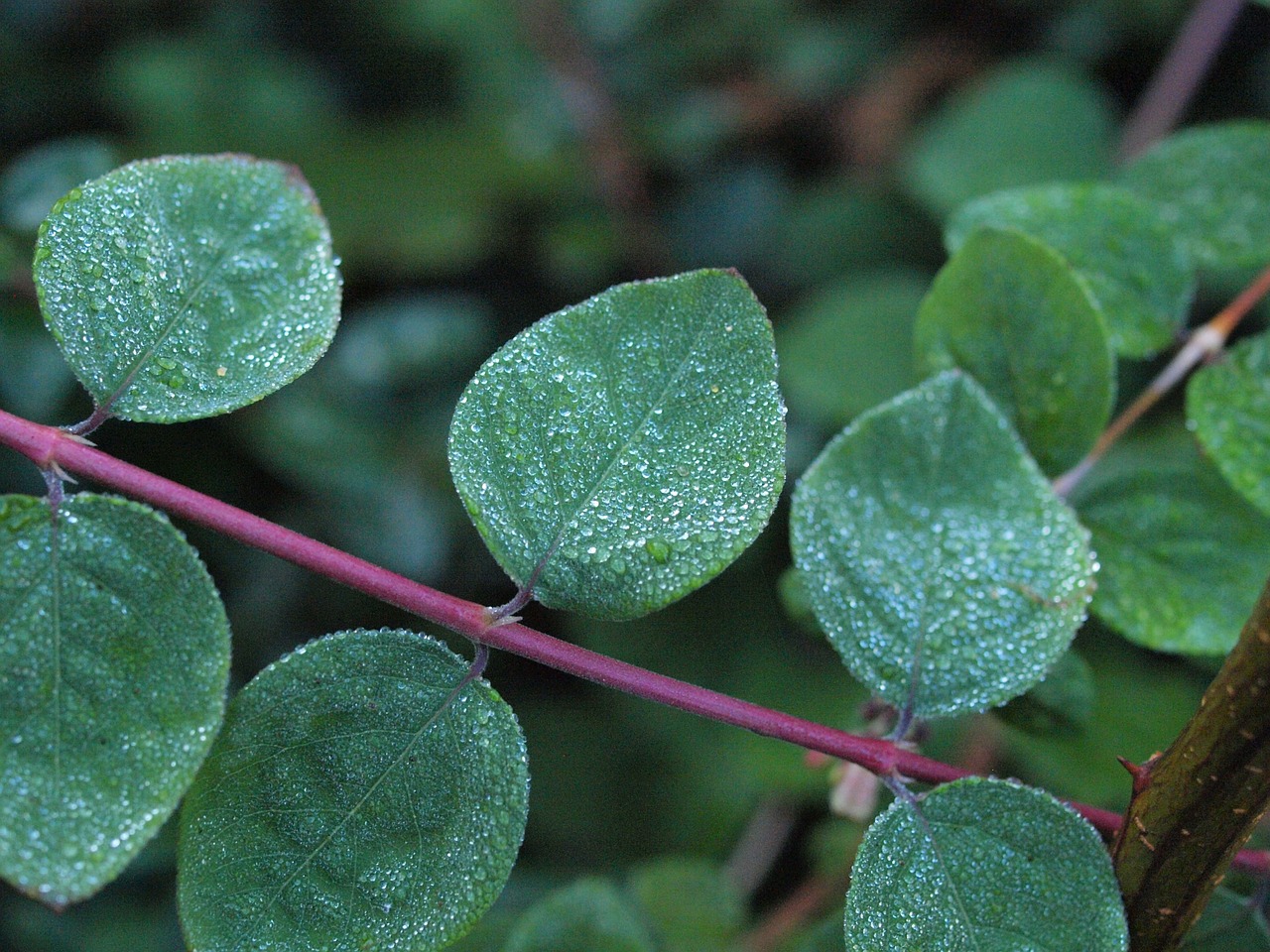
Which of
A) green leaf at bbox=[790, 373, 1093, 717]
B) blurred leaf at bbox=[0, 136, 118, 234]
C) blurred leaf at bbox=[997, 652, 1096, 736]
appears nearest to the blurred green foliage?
blurred leaf at bbox=[0, 136, 118, 234]

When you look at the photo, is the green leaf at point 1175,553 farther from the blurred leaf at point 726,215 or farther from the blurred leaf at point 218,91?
the blurred leaf at point 218,91

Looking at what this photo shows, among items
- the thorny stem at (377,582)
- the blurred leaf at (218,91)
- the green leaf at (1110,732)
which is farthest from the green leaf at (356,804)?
the blurred leaf at (218,91)

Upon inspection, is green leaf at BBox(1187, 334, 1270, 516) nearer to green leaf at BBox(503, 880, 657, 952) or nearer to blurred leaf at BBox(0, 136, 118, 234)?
green leaf at BBox(503, 880, 657, 952)

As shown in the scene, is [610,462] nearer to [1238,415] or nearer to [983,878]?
[983,878]

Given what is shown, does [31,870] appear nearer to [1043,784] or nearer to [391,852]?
[391,852]

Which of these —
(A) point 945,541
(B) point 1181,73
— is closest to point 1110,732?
(A) point 945,541

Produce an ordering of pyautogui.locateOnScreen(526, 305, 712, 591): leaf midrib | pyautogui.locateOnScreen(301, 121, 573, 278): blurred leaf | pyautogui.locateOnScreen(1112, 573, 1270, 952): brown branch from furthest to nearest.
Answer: pyautogui.locateOnScreen(301, 121, 573, 278): blurred leaf → pyautogui.locateOnScreen(526, 305, 712, 591): leaf midrib → pyautogui.locateOnScreen(1112, 573, 1270, 952): brown branch
